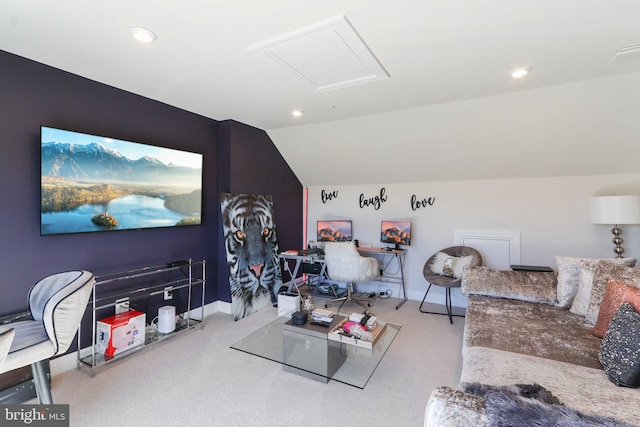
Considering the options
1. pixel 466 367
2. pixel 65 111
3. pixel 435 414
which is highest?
pixel 65 111

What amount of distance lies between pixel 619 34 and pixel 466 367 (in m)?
2.26

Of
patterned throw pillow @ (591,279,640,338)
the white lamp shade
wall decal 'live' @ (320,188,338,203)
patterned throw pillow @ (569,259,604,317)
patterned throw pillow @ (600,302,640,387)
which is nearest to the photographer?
patterned throw pillow @ (600,302,640,387)

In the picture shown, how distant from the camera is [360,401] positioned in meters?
2.05

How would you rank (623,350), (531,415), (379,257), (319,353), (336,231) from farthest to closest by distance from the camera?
1. (336,231)
2. (379,257)
3. (319,353)
4. (623,350)
5. (531,415)

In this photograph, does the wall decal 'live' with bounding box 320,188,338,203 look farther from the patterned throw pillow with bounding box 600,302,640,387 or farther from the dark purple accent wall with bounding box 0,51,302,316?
the patterned throw pillow with bounding box 600,302,640,387

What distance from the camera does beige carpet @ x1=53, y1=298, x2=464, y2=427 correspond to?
1.87 metres

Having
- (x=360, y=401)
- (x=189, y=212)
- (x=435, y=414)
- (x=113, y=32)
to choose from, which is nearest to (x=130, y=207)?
(x=189, y=212)

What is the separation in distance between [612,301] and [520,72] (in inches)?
69.2

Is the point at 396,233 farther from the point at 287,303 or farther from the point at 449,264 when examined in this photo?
the point at 287,303

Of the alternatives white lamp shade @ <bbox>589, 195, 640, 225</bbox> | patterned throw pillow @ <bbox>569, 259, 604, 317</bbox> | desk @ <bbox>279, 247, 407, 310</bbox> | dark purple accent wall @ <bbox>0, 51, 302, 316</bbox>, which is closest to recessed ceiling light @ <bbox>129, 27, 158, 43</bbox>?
dark purple accent wall @ <bbox>0, 51, 302, 316</bbox>

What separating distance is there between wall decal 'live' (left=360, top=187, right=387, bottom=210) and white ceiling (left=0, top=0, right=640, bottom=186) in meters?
0.51

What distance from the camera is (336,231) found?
4789mm

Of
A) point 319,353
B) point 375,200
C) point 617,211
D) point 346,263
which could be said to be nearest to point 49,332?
point 319,353

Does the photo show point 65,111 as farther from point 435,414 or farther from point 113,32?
point 435,414
